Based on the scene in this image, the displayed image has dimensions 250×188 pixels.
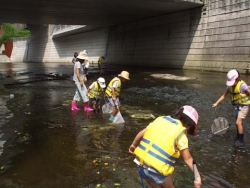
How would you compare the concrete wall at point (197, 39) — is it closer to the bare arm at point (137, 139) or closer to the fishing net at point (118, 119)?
the fishing net at point (118, 119)

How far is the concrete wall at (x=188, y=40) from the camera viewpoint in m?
19.9

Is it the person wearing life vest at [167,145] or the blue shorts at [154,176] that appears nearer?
the person wearing life vest at [167,145]

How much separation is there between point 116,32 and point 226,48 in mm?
20561

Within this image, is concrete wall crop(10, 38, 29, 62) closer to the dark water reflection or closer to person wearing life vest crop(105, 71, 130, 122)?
the dark water reflection

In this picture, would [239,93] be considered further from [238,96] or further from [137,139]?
[137,139]

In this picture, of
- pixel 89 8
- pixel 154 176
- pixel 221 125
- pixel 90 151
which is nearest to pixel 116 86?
pixel 90 151

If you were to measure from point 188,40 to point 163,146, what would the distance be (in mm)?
23145

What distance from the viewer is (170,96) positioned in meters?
12.5

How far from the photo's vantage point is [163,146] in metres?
2.91

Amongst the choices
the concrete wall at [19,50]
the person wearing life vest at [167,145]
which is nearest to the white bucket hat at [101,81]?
the person wearing life vest at [167,145]

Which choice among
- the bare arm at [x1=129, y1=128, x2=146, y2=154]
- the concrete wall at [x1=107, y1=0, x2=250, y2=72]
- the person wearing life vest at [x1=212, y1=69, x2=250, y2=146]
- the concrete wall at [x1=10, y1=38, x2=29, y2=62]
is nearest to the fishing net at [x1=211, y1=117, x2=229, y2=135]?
the person wearing life vest at [x1=212, y1=69, x2=250, y2=146]

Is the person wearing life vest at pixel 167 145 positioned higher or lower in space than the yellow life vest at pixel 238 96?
lower

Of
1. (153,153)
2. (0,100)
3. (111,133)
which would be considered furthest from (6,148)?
(0,100)

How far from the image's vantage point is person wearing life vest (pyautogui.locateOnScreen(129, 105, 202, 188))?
9.43ft
